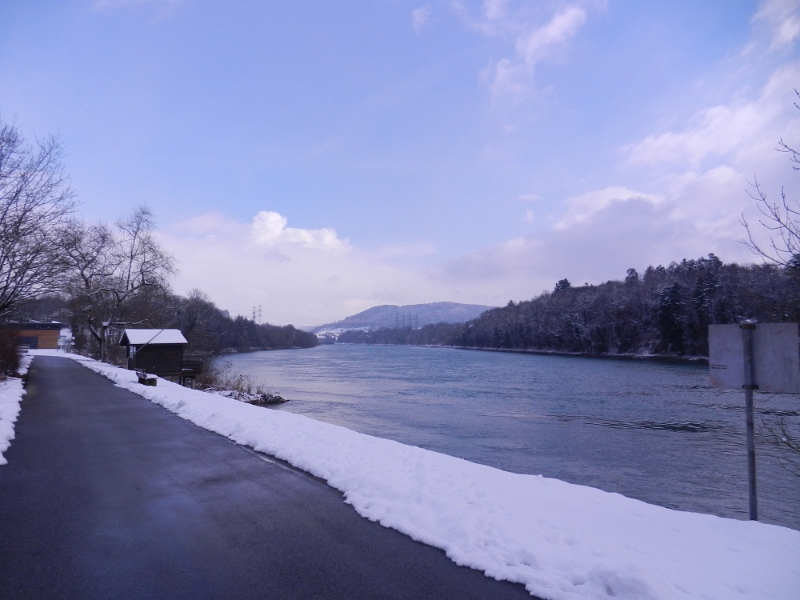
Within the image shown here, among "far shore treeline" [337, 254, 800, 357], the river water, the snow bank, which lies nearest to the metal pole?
the river water

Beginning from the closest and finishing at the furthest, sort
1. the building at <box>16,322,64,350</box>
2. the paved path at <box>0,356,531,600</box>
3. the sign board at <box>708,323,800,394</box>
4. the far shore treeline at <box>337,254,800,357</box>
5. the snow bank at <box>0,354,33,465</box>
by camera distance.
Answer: the paved path at <box>0,356,531,600</box> < the sign board at <box>708,323,800,394</box> < the snow bank at <box>0,354,33,465</box> < the far shore treeline at <box>337,254,800,357</box> < the building at <box>16,322,64,350</box>

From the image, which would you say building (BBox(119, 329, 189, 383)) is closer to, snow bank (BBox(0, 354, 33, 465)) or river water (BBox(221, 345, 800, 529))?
river water (BBox(221, 345, 800, 529))

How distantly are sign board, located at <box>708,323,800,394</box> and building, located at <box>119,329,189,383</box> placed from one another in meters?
29.6

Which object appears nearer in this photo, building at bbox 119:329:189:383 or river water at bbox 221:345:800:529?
river water at bbox 221:345:800:529

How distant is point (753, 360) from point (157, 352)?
3081 centimetres

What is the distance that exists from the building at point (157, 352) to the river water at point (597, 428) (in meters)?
6.62

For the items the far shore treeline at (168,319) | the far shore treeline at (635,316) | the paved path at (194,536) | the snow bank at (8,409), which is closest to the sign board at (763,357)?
the paved path at (194,536)

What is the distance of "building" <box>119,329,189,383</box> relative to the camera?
29.5 m

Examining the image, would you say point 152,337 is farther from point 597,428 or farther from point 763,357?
point 763,357

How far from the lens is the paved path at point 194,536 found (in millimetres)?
3713

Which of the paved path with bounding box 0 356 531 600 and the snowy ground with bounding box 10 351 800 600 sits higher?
the snowy ground with bounding box 10 351 800 600

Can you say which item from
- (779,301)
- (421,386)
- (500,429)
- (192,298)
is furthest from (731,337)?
(192,298)

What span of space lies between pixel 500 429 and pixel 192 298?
70176mm

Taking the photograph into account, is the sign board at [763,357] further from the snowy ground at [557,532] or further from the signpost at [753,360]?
the snowy ground at [557,532]
